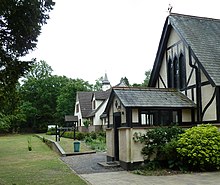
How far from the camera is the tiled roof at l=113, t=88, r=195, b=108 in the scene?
574 inches

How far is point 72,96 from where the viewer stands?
62.1 metres

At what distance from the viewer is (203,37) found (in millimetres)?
17281

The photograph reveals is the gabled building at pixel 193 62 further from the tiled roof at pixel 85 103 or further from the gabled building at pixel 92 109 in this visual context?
the tiled roof at pixel 85 103

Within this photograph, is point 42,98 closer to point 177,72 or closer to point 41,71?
point 41,71

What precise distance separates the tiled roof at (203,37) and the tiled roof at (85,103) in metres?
32.7

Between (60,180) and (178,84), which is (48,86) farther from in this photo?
(60,180)

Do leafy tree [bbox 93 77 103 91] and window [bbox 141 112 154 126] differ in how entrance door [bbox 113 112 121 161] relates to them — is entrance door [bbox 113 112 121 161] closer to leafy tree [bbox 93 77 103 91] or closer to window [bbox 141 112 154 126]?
window [bbox 141 112 154 126]

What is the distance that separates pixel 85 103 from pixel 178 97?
35.5 metres

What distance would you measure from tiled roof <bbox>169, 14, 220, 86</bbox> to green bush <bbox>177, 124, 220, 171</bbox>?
100 inches

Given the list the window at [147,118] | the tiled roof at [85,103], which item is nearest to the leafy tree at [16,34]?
the window at [147,118]

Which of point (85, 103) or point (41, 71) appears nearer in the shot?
point (85, 103)

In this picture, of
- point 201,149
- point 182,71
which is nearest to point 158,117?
point 201,149

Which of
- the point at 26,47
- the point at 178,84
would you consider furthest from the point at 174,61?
the point at 26,47

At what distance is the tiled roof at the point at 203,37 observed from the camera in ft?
49.5
